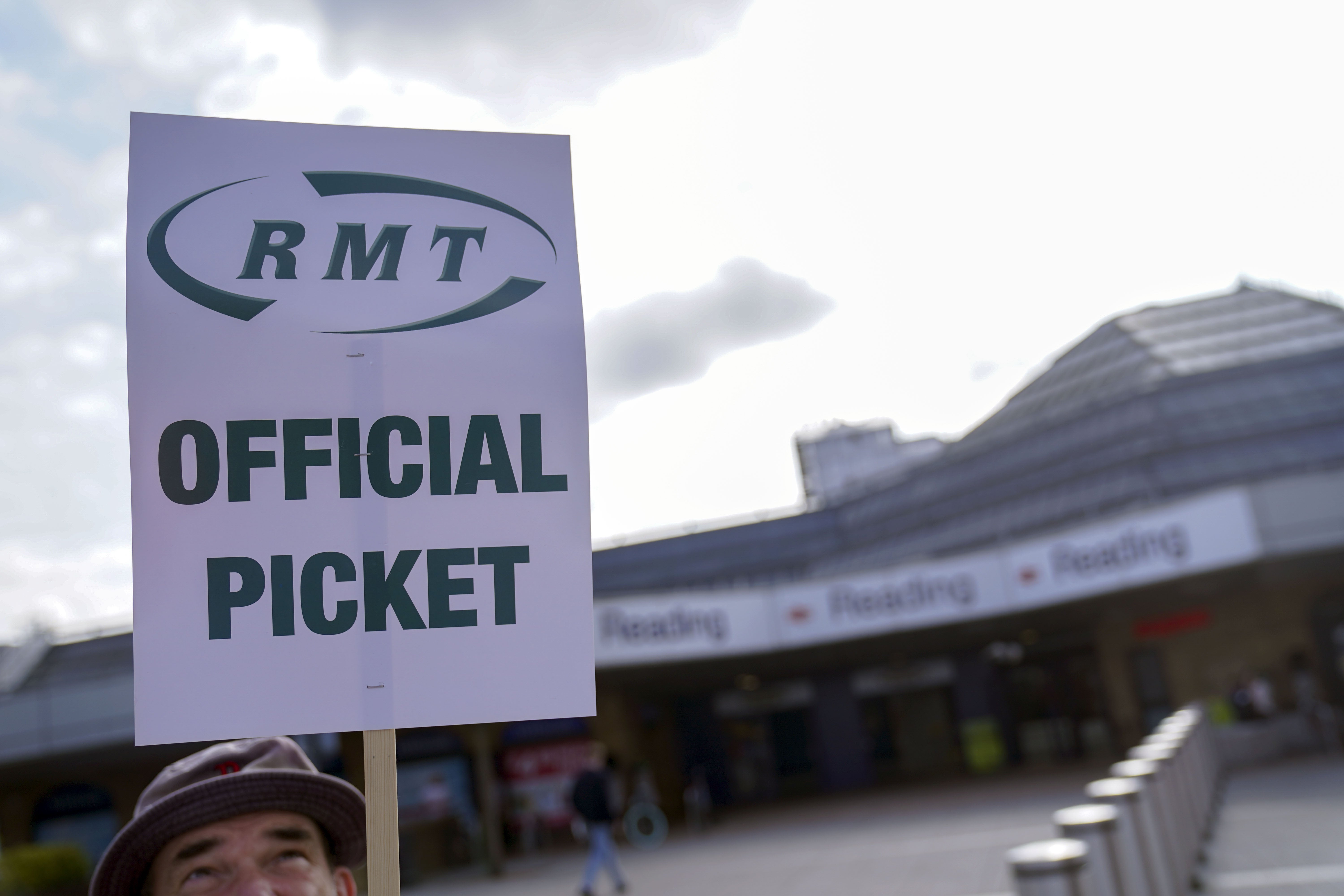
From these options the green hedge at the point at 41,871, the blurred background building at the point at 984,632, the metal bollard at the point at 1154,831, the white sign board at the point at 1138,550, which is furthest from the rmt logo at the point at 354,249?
the green hedge at the point at 41,871

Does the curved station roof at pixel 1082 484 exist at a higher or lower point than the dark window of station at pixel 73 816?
higher

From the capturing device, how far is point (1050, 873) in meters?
4.33

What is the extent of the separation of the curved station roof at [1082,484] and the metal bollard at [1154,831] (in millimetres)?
10977

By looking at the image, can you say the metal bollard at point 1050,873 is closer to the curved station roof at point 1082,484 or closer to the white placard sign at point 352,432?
the white placard sign at point 352,432

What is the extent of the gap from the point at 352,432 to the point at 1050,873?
3.59m

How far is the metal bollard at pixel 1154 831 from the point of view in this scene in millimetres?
6434

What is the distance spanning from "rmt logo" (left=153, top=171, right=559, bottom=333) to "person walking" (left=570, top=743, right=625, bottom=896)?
438 inches

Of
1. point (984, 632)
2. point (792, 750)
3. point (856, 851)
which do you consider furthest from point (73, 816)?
point (984, 632)

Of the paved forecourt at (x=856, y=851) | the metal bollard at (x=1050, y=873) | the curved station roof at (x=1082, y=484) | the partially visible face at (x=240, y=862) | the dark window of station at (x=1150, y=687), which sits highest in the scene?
the curved station roof at (x=1082, y=484)

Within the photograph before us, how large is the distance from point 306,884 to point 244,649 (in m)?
0.50

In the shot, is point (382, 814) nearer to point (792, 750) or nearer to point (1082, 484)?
point (1082, 484)

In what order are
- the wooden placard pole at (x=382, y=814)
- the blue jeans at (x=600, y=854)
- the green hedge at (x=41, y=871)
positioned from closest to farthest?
the wooden placard pole at (x=382, y=814), the blue jeans at (x=600, y=854), the green hedge at (x=41, y=871)

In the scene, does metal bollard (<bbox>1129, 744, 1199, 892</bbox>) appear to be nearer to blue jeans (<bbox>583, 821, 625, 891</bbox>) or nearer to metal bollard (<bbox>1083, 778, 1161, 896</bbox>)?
metal bollard (<bbox>1083, 778, 1161, 896</bbox>)

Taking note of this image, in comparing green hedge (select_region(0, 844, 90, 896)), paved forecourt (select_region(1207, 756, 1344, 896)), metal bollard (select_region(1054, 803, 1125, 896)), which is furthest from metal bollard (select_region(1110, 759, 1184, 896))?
green hedge (select_region(0, 844, 90, 896))
